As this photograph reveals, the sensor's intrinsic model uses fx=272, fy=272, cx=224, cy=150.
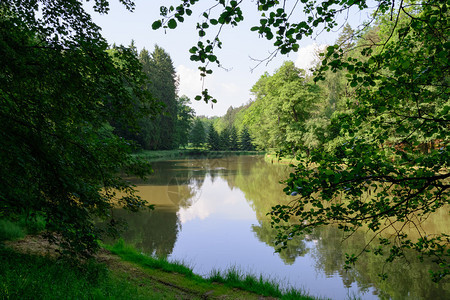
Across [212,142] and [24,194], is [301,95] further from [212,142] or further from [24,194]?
[212,142]

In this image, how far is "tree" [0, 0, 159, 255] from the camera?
2846 mm

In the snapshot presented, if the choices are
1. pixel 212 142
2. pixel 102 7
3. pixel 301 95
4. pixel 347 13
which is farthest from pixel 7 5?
pixel 212 142

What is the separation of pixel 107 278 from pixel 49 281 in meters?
1.16

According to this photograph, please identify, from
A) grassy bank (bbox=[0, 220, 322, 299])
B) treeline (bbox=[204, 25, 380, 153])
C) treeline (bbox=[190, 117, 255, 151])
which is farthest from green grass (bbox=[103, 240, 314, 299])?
treeline (bbox=[190, 117, 255, 151])

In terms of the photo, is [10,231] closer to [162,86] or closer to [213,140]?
[162,86]

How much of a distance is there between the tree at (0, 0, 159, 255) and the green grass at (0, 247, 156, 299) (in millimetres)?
468

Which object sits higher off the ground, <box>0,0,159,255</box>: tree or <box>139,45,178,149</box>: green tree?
<box>139,45,178,149</box>: green tree

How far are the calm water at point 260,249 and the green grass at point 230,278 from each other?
19.7 inches

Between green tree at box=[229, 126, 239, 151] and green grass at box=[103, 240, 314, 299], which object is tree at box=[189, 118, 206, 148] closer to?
green tree at box=[229, 126, 239, 151]

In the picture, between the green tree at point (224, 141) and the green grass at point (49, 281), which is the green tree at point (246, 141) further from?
the green grass at point (49, 281)

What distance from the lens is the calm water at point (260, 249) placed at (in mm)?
6398

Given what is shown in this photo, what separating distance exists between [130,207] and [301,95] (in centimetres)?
2654

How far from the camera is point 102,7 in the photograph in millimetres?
4266

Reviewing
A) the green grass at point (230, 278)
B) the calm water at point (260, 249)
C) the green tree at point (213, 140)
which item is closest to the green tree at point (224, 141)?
the green tree at point (213, 140)
